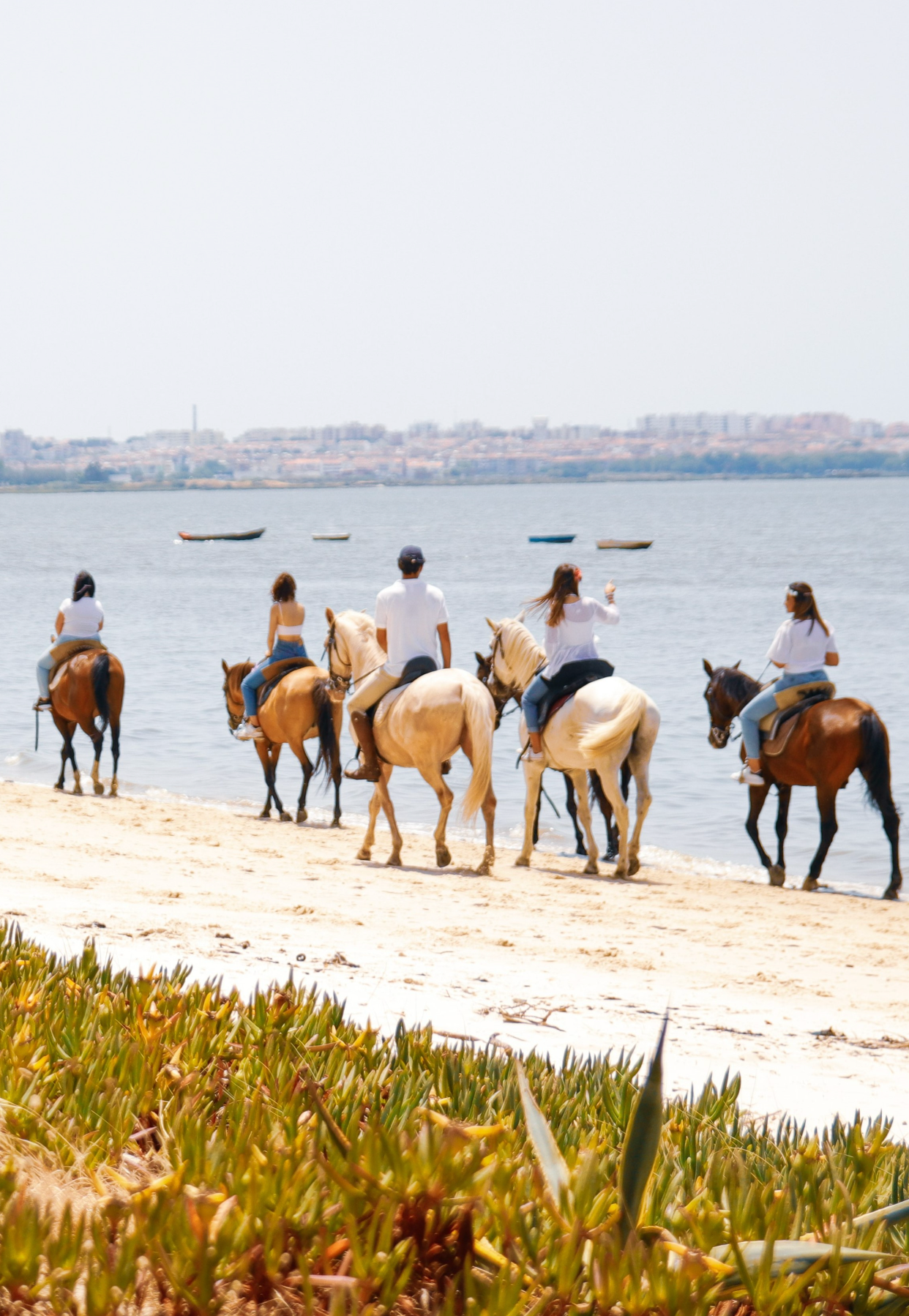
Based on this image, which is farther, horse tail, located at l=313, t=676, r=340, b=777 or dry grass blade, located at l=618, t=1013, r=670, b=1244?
horse tail, located at l=313, t=676, r=340, b=777

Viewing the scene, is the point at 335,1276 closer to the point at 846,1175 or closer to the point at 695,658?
the point at 846,1175

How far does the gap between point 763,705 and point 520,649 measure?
7.84 feet

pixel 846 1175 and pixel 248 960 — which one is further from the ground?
pixel 846 1175

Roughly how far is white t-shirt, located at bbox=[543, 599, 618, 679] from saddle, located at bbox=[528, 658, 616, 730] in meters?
0.05

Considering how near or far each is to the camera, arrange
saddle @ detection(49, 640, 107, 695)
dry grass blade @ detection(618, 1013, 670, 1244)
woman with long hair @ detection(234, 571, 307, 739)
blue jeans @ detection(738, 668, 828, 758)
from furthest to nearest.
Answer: saddle @ detection(49, 640, 107, 695), woman with long hair @ detection(234, 571, 307, 739), blue jeans @ detection(738, 668, 828, 758), dry grass blade @ detection(618, 1013, 670, 1244)

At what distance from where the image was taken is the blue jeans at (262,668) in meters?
14.1

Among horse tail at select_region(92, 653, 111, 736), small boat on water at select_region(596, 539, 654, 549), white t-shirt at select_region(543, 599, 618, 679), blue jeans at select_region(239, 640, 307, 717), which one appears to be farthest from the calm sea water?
white t-shirt at select_region(543, 599, 618, 679)

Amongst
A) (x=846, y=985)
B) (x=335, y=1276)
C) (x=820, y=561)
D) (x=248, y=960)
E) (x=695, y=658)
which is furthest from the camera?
(x=820, y=561)

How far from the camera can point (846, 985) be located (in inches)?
280

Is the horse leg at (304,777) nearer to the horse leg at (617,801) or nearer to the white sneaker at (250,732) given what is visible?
the white sneaker at (250,732)

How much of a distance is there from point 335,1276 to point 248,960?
3902 mm

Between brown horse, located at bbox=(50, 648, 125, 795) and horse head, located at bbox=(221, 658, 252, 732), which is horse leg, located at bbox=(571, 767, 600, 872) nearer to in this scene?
horse head, located at bbox=(221, 658, 252, 732)

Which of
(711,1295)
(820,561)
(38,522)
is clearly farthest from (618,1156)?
(38,522)

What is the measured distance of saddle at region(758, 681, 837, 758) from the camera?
11.6 metres
